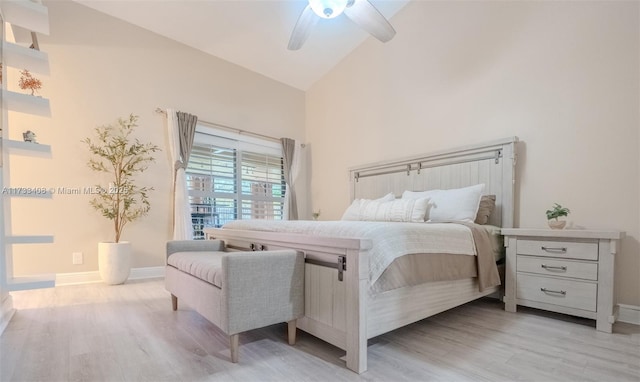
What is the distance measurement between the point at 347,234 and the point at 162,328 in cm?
141

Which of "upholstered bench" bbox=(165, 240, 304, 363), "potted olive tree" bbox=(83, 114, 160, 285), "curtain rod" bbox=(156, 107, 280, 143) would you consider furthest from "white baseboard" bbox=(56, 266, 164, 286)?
"upholstered bench" bbox=(165, 240, 304, 363)

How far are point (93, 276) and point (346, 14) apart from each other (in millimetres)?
3765

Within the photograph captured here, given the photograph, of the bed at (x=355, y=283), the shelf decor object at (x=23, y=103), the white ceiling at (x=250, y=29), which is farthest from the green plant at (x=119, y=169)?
the shelf decor object at (x=23, y=103)

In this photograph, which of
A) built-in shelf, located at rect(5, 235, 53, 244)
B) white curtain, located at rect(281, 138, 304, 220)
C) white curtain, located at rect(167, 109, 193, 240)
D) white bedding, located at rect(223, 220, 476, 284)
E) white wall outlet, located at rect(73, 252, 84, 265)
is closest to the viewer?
built-in shelf, located at rect(5, 235, 53, 244)

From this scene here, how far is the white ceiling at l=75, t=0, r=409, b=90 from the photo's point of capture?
3.45 meters

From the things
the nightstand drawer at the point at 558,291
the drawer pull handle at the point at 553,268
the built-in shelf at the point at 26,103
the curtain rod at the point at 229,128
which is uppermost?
the curtain rod at the point at 229,128

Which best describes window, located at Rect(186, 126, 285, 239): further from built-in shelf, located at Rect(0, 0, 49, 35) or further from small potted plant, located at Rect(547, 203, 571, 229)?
small potted plant, located at Rect(547, 203, 571, 229)

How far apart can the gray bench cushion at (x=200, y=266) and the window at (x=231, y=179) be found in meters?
1.90

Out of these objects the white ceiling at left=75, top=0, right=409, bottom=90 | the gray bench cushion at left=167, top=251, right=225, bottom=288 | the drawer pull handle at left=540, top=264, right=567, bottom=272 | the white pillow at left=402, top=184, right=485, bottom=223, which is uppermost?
the white ceiling at left=75, top=0, right=409, bottom=90

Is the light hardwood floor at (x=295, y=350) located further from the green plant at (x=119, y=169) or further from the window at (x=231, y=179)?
the window at (x=231, y=179)

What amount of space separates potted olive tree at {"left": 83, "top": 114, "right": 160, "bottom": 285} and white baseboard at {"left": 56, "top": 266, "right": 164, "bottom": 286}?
245 millimetres

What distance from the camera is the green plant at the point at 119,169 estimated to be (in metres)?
3.31

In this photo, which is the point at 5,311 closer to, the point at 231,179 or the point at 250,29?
the point at 231,179

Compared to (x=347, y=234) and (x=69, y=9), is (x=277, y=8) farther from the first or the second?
(x=347, y=234)
